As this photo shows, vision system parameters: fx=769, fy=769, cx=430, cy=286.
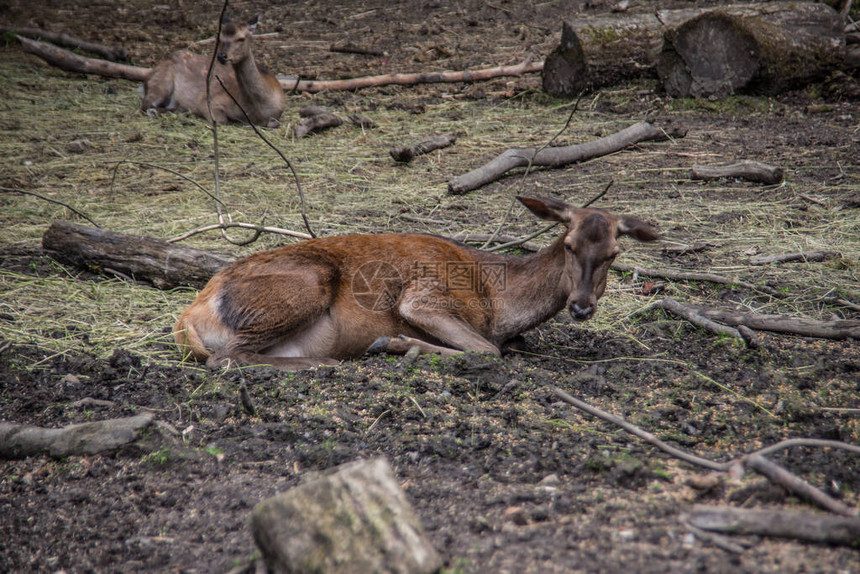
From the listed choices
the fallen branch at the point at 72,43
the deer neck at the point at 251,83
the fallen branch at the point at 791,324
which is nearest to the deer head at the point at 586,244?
the fallen branch at the point at 791,324

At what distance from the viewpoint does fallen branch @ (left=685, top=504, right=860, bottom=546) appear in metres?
2.58

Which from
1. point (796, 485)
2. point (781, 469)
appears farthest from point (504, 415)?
point (796, 485)

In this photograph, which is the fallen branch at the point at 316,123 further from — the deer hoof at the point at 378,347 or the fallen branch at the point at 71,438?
the fallen branch at the point at 71,438

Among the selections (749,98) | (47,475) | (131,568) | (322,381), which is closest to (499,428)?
(322,381)

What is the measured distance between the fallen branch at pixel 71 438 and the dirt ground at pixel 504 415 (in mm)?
60

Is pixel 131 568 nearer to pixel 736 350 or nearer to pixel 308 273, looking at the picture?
pixel 308 273

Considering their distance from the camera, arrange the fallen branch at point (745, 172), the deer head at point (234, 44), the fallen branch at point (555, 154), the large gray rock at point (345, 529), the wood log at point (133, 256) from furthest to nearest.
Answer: the deer head at point (234, 44) → the fallen branch at point (555, 154) → the fallen branch at point (745, 172) → the wood log at point (133, 256) → the large gray rock at point (345, 529)

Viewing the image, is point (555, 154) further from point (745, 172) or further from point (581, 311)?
point (581, 311)

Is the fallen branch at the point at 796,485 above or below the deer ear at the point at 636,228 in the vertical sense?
below

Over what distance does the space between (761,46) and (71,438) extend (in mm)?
9731

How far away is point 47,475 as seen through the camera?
3.61 m

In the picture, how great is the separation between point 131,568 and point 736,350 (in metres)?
3.85

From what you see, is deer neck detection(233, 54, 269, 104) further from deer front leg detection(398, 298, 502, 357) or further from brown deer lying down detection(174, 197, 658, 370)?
deer front leg detection(398, 298, 502, 357)

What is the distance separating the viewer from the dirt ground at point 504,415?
9.75 ft
